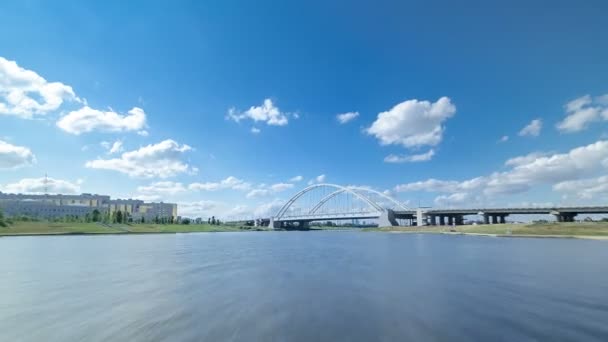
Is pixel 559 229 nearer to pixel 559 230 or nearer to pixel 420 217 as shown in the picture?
pixel 559 230

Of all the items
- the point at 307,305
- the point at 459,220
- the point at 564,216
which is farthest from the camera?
the point at 459,220

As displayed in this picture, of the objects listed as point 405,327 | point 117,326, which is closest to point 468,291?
point 405,327

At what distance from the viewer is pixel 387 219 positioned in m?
154

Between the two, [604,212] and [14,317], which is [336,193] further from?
[14,317]

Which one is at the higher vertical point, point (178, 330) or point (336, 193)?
point (336, 193)

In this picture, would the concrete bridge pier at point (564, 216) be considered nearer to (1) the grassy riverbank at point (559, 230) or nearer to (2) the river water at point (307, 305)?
(1) the grassy riverbank at point (559, 230)

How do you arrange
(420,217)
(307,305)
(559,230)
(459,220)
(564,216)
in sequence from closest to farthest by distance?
(307,305) → (559,230) → (564,216) → (420,217) → (459,220)

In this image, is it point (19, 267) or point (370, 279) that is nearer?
point (370, 279)

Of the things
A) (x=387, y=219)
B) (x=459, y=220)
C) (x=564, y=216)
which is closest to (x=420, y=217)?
(x=387, y=219)

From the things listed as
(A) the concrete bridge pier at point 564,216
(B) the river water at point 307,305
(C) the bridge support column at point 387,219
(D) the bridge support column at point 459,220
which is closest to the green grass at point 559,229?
(A) the concrete bridge pier at point 564,216

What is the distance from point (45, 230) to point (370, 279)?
11454 cm

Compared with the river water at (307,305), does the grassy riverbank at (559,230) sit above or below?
below

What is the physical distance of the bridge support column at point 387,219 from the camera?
505 feet

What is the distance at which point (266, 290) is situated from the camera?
1780cm
